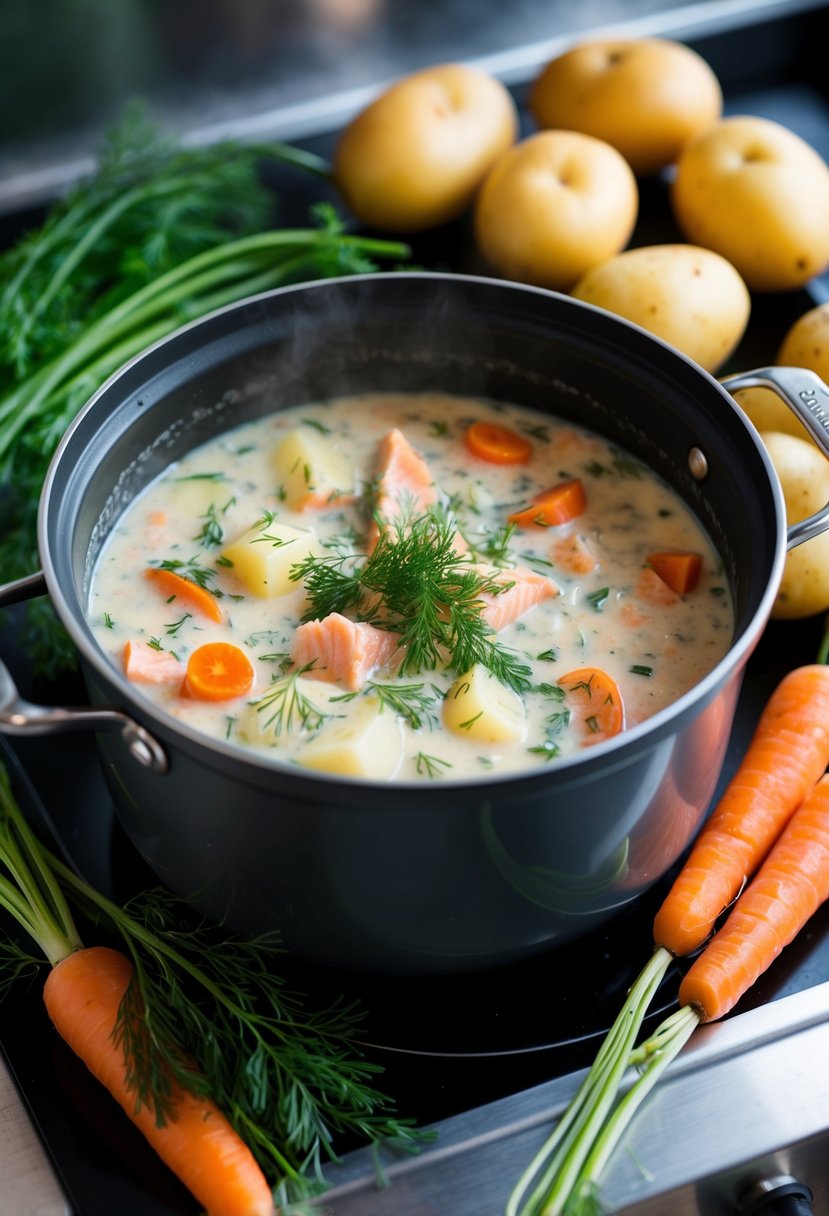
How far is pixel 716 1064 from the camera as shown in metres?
1.42

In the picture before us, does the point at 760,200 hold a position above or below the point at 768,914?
above

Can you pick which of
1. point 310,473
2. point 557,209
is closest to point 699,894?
point 310,473

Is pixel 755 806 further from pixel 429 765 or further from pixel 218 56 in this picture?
pixel 218 56

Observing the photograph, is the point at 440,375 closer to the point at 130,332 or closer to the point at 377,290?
the point at 377,290

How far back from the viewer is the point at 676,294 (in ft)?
6.58

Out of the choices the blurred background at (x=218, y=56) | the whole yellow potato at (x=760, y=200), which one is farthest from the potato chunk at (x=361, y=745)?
the blurred background at (x=218, y=56)

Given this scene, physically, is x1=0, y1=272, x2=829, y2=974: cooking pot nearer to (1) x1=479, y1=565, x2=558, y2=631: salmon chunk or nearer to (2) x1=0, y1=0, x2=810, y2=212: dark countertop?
(1) x1=479, y1=565, x2=558, y2=631: salmon chunk

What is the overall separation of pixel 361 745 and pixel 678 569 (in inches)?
21.2

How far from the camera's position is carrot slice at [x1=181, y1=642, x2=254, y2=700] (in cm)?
153

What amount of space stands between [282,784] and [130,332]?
1175mm

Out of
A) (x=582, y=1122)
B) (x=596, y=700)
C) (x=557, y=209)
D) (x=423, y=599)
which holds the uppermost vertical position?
(x=557, y=209)

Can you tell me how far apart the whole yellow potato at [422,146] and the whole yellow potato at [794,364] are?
65 cm

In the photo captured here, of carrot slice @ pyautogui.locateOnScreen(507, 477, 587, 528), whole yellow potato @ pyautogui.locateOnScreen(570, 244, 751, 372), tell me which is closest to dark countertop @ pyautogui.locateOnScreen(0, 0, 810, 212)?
whole yellow potato @ pyautogui.locateOnScreen(570, 244, 751, 372)

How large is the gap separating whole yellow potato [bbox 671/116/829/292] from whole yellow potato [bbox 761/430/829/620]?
50 centimetres
